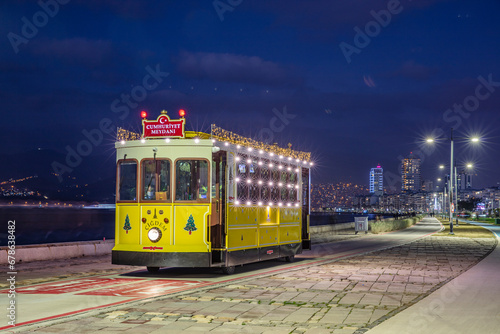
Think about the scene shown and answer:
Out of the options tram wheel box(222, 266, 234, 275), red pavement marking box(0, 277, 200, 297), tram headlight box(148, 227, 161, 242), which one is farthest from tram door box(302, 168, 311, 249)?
red pavement marking box(0, 277, 200, 297)

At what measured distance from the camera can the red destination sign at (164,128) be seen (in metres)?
15.2

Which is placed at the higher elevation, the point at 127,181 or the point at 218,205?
the point at 127,181

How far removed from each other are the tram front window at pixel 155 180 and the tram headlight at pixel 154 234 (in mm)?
727

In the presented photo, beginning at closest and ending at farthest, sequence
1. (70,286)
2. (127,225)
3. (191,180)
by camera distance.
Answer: (70,286), (191,180), (127,225)

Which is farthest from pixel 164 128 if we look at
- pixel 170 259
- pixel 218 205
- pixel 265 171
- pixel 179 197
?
pixel 265 171

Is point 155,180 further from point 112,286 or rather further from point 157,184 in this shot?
point 112,286

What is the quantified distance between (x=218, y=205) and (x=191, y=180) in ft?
2.92

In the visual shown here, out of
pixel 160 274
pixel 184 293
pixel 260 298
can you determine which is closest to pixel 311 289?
pixel 260 298

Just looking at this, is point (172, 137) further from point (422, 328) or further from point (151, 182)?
point (422, 328)

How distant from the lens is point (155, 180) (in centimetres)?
1518

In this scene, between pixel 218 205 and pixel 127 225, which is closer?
pixel 218 205

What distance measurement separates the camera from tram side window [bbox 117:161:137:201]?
15.2 meters

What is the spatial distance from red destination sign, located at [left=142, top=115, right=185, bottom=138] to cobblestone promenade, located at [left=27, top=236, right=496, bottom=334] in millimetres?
4033

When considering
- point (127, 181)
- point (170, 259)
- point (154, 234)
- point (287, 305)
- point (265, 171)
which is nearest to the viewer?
point (287, 305)
